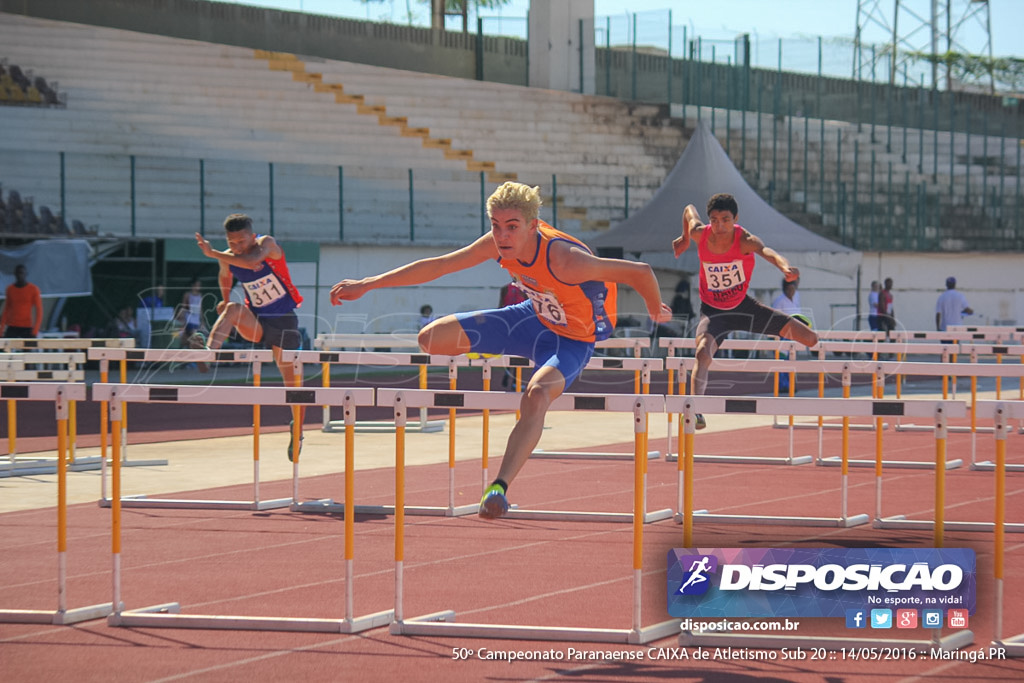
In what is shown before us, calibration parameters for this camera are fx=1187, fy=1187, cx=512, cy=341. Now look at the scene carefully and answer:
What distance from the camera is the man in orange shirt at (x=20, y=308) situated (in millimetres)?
16431

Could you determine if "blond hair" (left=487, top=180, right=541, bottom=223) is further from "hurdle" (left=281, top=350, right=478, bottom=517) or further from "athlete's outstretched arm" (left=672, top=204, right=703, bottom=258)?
"athlete's outstretched arm" (left=672, top=204, right=703, bottom=258)

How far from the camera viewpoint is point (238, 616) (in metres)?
5.47

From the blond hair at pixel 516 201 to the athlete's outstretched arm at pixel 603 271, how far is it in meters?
0.21

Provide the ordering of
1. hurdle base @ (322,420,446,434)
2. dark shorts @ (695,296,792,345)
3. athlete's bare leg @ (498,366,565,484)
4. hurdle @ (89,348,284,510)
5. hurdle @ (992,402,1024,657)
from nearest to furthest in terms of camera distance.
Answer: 1. hurdle @ (992,402,1024,657)
2. athlete's bare leg @ (498,366,565,484)
3. hurdle @ (89,348,284,510)
4. dark shorts @ (695,296,792,345)
5. hurdle base @ (322,420,446,434)

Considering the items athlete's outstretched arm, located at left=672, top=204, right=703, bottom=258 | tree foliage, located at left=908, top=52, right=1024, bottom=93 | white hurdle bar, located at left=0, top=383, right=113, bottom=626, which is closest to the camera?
white hurdle bar, located at left=0, top=383, right=113, bottom=626

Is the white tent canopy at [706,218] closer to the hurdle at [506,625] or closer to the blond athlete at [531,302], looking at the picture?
the blond athlete at [531,302]

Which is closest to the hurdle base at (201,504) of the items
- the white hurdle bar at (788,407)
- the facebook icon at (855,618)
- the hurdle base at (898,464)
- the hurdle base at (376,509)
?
the hurdle base at (376,509)

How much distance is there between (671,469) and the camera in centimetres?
1052

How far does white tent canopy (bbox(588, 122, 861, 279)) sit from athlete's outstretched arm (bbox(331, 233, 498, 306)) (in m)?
15.0

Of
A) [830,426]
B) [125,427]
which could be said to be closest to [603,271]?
[125,427]

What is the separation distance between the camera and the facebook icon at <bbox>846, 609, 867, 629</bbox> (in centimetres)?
498

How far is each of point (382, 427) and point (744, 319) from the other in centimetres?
538

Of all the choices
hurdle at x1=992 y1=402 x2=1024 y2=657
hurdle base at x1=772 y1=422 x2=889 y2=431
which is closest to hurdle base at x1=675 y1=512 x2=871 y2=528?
hurdle at x1=992 y1=402 x2=1024 y2=657

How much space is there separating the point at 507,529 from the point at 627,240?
14.5 metres
